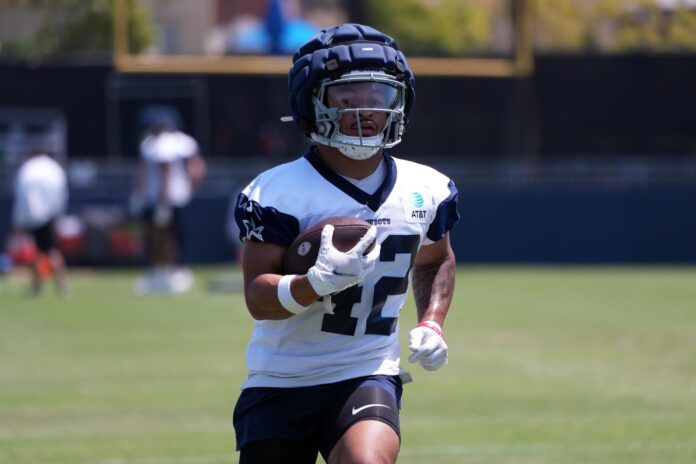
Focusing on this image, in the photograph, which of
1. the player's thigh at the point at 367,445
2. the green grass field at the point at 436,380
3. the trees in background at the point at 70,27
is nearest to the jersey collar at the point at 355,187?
the player's thigh at the point at 367,445

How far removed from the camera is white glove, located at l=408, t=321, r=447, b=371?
448 centimetres

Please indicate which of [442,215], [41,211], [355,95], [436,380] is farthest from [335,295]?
[41,211]

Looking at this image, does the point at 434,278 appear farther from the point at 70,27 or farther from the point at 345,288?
the point at 70,27

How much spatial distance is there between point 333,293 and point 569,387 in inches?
220

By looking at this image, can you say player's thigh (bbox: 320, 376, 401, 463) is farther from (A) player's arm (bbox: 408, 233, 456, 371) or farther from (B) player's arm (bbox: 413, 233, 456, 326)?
(B) player's arm (bbox: 413, 233, 456, 326)

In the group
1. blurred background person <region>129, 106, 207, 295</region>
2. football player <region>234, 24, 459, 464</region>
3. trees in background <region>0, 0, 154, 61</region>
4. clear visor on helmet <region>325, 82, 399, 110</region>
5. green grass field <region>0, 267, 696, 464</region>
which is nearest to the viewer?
football player <region>234, 24, 459, 464</region>

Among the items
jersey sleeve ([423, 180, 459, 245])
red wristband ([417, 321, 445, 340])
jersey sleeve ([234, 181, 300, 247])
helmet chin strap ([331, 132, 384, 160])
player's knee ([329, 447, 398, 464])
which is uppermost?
helmet chin strap ([331, 132, 384, 160])

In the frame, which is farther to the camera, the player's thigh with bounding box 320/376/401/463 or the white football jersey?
the white football jersey

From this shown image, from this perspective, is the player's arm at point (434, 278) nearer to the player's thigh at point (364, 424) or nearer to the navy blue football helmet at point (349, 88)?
the player's thigh at point (364, 424)

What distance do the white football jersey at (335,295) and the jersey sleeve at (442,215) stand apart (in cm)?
11

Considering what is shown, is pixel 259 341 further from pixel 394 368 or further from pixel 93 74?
pixel 93 74

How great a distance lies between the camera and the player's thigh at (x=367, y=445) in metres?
4.24

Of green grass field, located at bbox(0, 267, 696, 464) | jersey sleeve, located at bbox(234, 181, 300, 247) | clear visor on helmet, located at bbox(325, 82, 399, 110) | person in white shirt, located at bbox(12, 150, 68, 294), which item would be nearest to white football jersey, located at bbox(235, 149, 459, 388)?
jersey sleeve, located at bbox(234, 181, 300, 247)

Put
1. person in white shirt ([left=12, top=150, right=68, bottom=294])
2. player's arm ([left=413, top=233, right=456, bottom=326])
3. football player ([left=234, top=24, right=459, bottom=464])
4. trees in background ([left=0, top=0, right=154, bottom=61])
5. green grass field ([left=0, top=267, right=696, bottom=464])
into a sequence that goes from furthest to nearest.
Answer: trees in background ([left=0, top=0, right=154, bottom=61])
person in white shirt ([left=12, top=150, right=68, bottom=294])
green grass field ([left=0, top=267, right=696, bottom=464])
player's arm ([left=413, top=233, right=456, bottom=326])
football player ([left=234, top=24, right=459, bottom=464])
